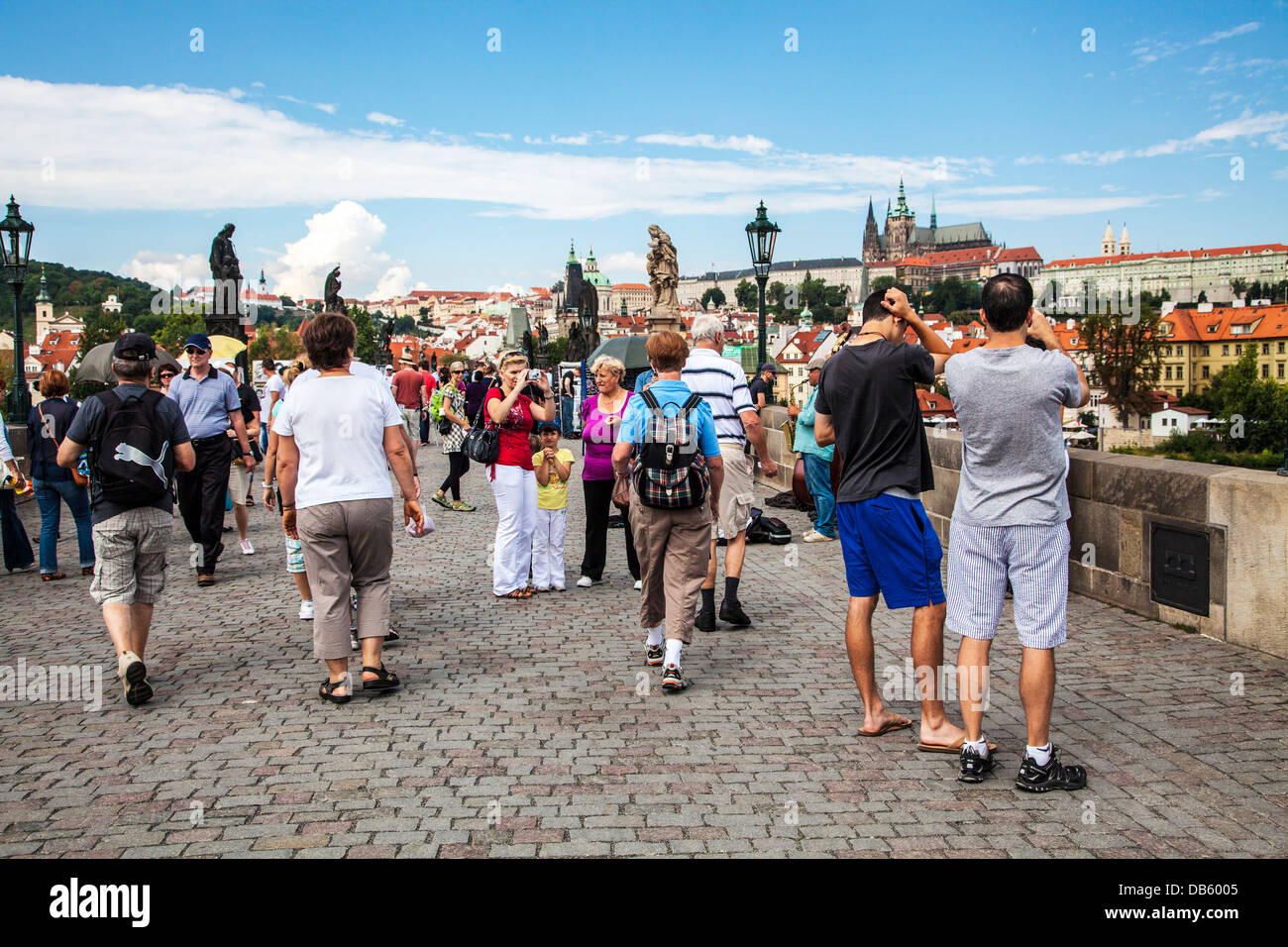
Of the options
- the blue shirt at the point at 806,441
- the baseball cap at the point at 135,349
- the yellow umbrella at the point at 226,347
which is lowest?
the blue shirt at the point at 806,441

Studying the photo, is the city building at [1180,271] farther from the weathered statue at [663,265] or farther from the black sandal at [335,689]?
the black sandal at [335,689]

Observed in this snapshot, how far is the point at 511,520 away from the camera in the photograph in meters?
7.94

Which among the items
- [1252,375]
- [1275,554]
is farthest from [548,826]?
[1252,375]

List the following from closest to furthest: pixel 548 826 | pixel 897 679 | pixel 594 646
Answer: pixel 548 826 < pixel 897 679 < pixel 594 646

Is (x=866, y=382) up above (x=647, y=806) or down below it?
above

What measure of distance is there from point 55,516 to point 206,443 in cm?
143

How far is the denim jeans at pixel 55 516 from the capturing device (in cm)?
887

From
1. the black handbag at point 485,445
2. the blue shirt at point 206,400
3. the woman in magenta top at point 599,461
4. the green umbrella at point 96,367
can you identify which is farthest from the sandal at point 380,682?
the green umbrella at point 96,367

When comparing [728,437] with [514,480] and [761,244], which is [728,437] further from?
[761,244]

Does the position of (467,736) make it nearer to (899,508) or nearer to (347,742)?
(347,742)

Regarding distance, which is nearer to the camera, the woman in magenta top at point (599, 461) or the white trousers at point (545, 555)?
the woman in magenta top at point (599, 461)

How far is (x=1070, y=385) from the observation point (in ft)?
13.3

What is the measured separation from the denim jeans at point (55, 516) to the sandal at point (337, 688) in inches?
188

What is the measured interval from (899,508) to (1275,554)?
8.28 ft
